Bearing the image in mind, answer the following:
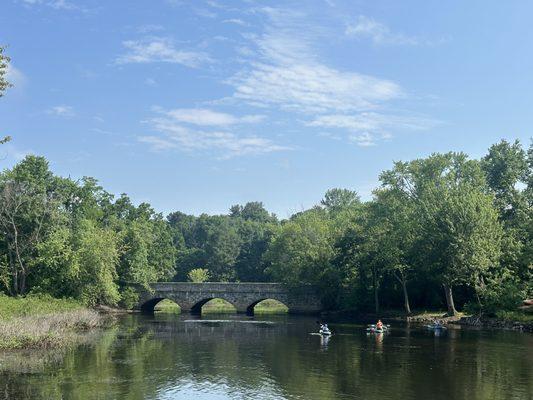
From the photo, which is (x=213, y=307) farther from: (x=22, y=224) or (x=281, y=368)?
(x=281, y=368)

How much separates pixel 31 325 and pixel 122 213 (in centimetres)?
5590

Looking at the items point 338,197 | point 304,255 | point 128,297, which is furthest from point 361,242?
point 338,197

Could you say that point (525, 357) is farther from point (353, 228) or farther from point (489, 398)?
point (353, 228)

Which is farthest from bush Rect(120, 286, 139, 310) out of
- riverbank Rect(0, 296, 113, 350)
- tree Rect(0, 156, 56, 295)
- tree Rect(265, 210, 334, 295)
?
tree Rect(265, 210, 334, 295)

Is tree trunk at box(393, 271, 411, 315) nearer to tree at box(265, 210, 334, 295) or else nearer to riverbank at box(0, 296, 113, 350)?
tree at box(265, 210, 334, 295)

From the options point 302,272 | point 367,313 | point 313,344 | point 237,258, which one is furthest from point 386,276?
point 237,258

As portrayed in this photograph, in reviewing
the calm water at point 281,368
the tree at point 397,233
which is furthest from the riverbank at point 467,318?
the calm water at point 281,368

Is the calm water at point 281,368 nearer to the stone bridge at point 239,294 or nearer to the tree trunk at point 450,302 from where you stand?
the tree trunk at point 450,302

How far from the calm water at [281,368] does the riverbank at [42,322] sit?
6.78ft

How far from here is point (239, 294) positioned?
9062cm

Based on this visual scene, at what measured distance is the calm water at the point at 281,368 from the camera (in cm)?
2794

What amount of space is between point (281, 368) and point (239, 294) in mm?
55620

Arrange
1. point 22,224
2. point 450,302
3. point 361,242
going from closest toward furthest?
1. point 22,224
2. point 450,302
3. point 361,242

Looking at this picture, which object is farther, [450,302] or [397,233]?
[397,233]
